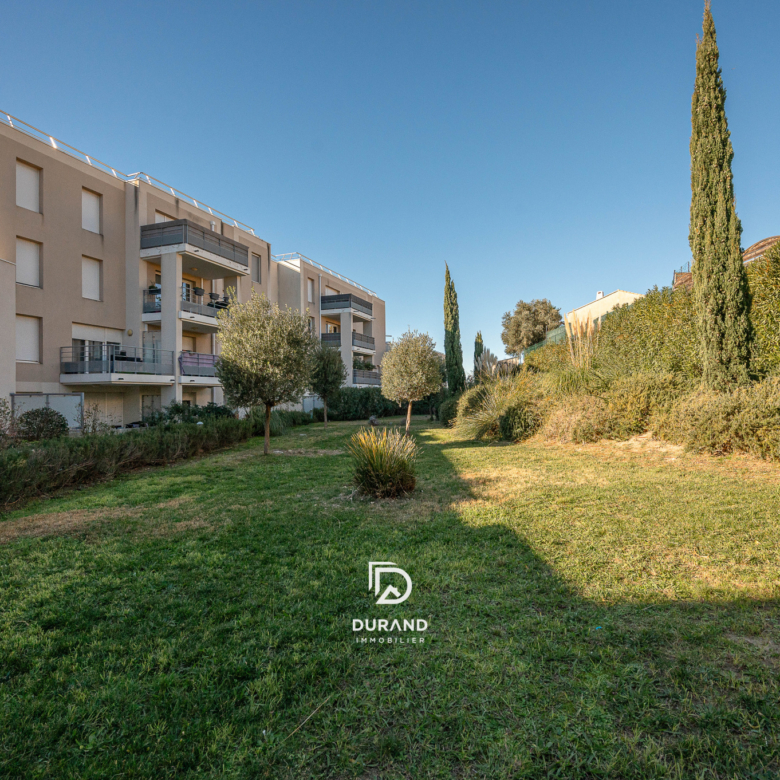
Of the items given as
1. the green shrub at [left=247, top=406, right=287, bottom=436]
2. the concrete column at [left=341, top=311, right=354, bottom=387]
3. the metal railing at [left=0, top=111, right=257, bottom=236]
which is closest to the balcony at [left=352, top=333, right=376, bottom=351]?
the concrete column at [left=341, top=311, right=354, bottom=387]

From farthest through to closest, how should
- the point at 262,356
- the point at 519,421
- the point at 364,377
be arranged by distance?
the point at 364,377 → the point at 519,421 → the point at 262,356

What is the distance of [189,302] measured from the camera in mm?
20312

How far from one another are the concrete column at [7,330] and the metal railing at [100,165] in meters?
6.64

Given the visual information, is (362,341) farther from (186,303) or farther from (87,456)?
(87,456)

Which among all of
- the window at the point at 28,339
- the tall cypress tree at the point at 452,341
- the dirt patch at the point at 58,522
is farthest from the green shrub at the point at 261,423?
the dirt patch at the point at 58,522

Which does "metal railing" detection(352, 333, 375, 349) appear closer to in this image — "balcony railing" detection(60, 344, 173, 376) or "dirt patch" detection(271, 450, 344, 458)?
"balcony railing" detection(60, 344, 173, 376)

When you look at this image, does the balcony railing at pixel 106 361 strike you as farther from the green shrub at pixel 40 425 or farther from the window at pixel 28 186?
the window at pixel 28 186

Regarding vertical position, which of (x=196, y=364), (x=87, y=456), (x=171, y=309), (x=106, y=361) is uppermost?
(x=171, y=309)

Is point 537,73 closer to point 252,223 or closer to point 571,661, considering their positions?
point 571,661

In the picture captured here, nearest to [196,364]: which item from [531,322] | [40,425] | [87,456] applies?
[40,425]

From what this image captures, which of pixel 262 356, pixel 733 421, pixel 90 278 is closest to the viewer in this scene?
pixel 733 421

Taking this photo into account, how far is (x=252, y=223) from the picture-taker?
27.1m

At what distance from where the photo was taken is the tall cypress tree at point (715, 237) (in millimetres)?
8438

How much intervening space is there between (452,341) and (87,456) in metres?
16.7
